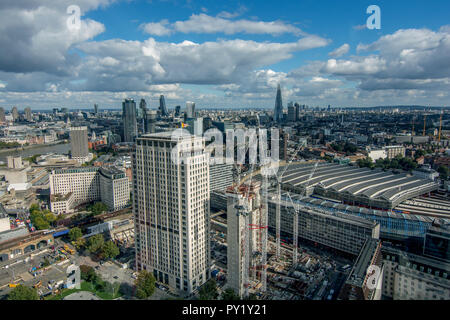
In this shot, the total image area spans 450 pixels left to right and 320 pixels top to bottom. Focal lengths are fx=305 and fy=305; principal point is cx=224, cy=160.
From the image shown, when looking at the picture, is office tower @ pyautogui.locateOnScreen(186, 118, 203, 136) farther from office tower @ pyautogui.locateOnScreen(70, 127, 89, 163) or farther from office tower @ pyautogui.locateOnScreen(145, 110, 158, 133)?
office tower @ pyautogui.locateOnScreen(70, 127, 89, 163)

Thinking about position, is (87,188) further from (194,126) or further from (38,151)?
(38,151)

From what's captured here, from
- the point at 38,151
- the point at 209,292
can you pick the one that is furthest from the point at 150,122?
the point at 209,292

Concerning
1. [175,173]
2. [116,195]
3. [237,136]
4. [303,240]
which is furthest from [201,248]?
[237,136]

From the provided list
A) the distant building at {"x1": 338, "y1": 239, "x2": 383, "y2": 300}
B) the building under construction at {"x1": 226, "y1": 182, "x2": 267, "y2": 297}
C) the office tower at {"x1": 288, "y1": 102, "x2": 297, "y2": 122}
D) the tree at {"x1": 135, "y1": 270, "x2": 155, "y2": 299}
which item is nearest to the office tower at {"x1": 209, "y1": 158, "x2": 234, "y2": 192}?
the building under construction at {"x1": 226, "y1": 182, "x2": 267, "y2": 297}

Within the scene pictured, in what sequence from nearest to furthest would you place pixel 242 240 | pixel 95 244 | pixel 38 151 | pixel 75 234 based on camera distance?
pixel 242 240, pixel 95 244, pixel 75 234, pixel 38 151

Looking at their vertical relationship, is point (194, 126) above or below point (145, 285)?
above

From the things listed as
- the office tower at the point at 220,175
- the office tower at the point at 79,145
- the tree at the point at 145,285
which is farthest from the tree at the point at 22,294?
the office tower at the point at 79,145

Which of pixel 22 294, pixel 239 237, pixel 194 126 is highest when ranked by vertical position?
pixel 194 126
